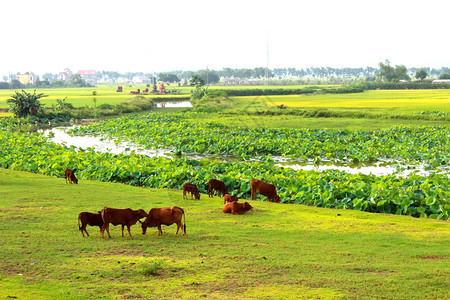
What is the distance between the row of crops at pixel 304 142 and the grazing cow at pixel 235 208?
12443 millimetres

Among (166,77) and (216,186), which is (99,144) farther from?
(166,77)

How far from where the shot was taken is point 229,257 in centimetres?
827

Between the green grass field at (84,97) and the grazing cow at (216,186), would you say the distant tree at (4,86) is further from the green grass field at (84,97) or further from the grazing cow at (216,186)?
the grazing cow at (216,186)

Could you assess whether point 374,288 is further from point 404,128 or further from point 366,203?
point 404,128

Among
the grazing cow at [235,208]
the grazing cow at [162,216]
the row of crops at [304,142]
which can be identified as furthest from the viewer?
the row of crops at [304,142]

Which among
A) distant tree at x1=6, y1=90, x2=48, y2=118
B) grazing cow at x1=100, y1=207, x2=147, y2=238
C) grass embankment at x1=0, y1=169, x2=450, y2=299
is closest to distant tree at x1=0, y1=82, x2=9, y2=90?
distant tree at x1=6, y1=90, x2=48, y2=118

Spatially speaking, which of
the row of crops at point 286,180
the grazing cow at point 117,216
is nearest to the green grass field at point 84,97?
the row of crops at point 286,180

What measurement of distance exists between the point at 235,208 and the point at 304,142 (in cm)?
1696

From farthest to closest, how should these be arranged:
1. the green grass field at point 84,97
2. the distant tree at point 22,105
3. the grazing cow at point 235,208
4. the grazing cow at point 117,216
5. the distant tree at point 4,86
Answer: the distant tree at point 4,86 → the green grass field at point 84,97 → the distant tree at point 22,105 → the grazing cow at point 235,208 → the grazing cow at point 117,216

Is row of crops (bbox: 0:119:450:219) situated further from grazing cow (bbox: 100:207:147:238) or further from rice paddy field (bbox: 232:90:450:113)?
rice paddy field (bbox: 232:90:450:113)

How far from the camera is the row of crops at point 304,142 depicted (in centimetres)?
2503

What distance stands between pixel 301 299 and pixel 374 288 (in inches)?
43.9

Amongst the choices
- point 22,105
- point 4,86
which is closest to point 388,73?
point 4,86

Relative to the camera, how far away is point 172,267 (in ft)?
25.5
